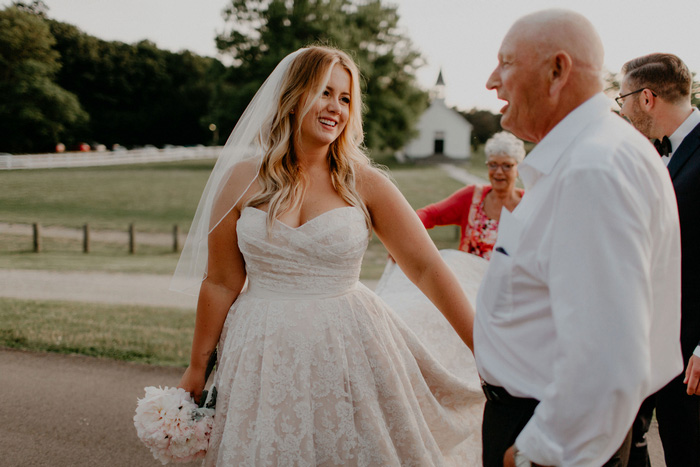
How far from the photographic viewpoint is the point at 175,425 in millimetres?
2381

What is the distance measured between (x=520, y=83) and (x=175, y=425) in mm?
1961

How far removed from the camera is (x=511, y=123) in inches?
63.4

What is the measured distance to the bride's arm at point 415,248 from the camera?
265 centimetres

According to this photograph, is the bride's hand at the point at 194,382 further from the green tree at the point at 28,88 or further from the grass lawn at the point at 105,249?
the green tree at the point at 28,88

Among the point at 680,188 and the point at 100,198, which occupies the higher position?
the point at 680,188

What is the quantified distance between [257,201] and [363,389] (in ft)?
3.20

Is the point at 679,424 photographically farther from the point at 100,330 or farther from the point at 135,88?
the point at 135,88

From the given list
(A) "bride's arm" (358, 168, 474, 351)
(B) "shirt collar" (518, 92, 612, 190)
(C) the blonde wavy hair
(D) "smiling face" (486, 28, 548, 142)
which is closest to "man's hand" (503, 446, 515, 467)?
(B) "shirt collar" (518, 92, 612, 190)

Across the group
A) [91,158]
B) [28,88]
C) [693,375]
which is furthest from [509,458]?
[28,88]

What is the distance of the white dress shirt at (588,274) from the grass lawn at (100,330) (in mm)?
4643

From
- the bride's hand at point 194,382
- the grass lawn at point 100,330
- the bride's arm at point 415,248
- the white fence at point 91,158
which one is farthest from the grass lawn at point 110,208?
the bride's hand at point 194,382

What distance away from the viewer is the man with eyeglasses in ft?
8.45

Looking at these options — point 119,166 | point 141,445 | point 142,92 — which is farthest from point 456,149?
point 141,445

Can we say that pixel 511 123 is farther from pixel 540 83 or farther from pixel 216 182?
pixel 216 182
